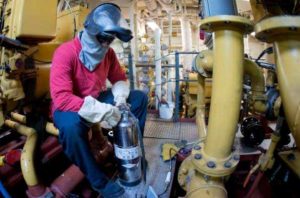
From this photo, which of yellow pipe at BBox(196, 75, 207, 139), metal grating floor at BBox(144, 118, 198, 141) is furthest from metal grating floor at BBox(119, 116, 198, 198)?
yellow pipe at BBox(196, 75, 207, 139)

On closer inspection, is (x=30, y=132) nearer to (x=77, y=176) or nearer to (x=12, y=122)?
(x=12, y=122)

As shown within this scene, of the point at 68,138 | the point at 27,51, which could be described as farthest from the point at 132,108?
the point at 27,51

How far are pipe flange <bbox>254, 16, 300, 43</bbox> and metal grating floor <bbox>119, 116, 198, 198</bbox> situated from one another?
50.2 inches

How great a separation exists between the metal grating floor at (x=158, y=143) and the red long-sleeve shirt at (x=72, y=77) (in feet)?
2.49

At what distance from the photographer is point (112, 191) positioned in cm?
153

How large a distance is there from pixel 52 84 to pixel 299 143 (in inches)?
57.6

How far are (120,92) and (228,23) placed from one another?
1.25 m

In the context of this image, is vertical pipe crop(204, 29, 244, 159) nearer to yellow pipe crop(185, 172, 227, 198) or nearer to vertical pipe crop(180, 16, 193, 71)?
yellow pipe crop(185, 172, 227, 198)

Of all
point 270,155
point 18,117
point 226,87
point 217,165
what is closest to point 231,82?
point 226,87

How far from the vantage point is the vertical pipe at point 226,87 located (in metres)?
0.84

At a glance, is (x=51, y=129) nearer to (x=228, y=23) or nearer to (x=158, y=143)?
(x=158, y=143)

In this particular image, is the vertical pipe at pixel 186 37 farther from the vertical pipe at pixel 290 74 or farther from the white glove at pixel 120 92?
the vertical pipe at pixel 290 74

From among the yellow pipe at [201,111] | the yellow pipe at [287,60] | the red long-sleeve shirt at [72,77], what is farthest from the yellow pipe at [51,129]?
the yellow pipe at [287,60]

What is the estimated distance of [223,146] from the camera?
915 mm
